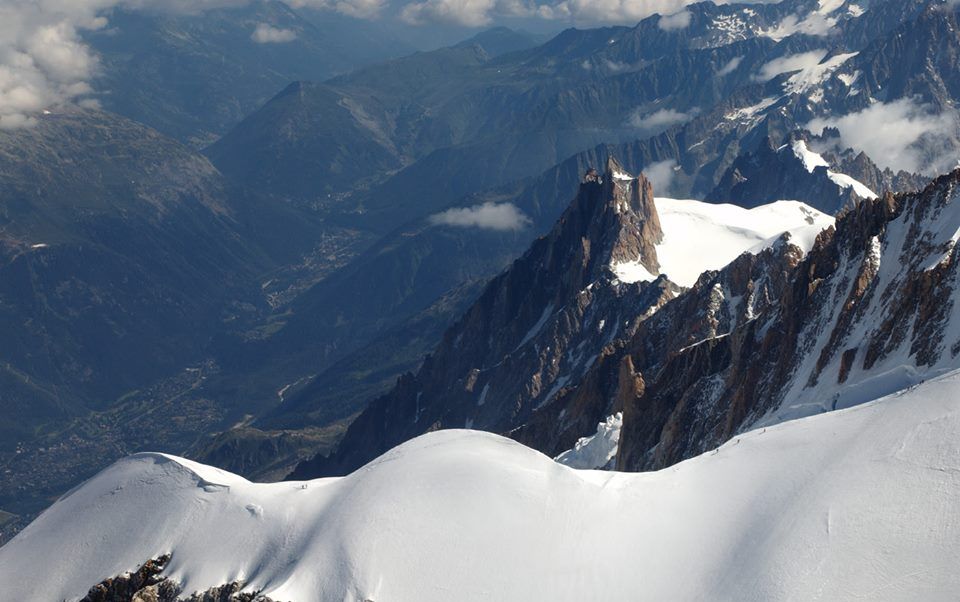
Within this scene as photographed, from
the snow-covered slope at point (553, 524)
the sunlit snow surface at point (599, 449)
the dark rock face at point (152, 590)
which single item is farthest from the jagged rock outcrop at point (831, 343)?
the dark rock face at point (152, 590)

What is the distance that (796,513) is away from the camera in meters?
60.3

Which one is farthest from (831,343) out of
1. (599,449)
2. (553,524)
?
(599,449)

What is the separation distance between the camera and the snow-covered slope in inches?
2208

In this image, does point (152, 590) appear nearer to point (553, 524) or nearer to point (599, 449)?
point (553, 524)

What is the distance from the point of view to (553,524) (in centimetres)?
6750

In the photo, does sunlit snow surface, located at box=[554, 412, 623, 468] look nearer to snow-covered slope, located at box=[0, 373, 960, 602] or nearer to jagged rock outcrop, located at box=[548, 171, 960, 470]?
jagged rock outcrop, located at box=[548, 171, 960, 470]

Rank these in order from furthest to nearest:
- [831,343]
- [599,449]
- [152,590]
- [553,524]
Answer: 1. [599,449]
2. [831,343]
3. [553,524]
4. [152,590]

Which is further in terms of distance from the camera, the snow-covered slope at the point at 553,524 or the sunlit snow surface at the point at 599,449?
the sunlit snow surface at the point at 599,449

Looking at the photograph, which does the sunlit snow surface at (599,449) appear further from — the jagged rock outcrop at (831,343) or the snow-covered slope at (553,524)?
the snow-covered slope at (553,524)

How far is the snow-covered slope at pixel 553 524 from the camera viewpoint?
56094 millimetres

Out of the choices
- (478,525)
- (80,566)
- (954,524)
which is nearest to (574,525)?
(478,525)

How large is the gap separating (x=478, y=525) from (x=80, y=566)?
27.9m

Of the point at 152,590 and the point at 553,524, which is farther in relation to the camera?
the point at 553,524

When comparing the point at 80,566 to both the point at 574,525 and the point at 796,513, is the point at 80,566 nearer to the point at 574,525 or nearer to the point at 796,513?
the point at 574,525
